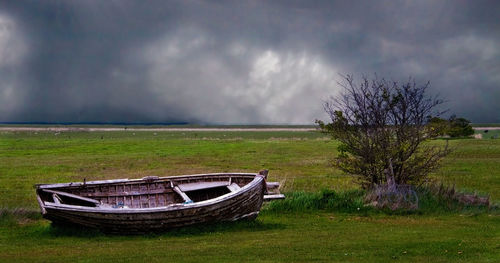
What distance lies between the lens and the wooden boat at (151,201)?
43.5ft

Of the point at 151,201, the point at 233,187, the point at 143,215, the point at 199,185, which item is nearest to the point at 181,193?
the point at 151,201

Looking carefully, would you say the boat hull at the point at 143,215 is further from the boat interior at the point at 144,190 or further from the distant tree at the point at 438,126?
the distant tree at the point at 438,126

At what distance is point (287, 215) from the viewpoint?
17.5 m

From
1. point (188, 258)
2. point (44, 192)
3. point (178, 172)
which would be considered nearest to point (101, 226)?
point (44, 192)

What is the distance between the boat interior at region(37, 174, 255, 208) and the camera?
15.7 m

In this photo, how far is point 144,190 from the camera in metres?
17.4

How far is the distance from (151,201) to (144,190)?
44 cm

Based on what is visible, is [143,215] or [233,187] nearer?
[143,215]

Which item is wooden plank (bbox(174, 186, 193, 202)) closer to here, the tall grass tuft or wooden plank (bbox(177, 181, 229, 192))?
wooden plank (bbox(177, 181, 229, 192))

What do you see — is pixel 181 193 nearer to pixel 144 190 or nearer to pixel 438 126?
pixel 144 190

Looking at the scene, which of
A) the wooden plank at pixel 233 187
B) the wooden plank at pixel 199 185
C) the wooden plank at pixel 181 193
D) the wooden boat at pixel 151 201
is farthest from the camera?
the wooden plank at pixel 199 185

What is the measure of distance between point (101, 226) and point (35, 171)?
88.8 feet

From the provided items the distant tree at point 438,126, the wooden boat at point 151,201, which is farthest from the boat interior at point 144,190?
the distant tree at point 438,126

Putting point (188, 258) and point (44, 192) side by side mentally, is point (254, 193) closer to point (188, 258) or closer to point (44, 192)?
point (188, 258)
